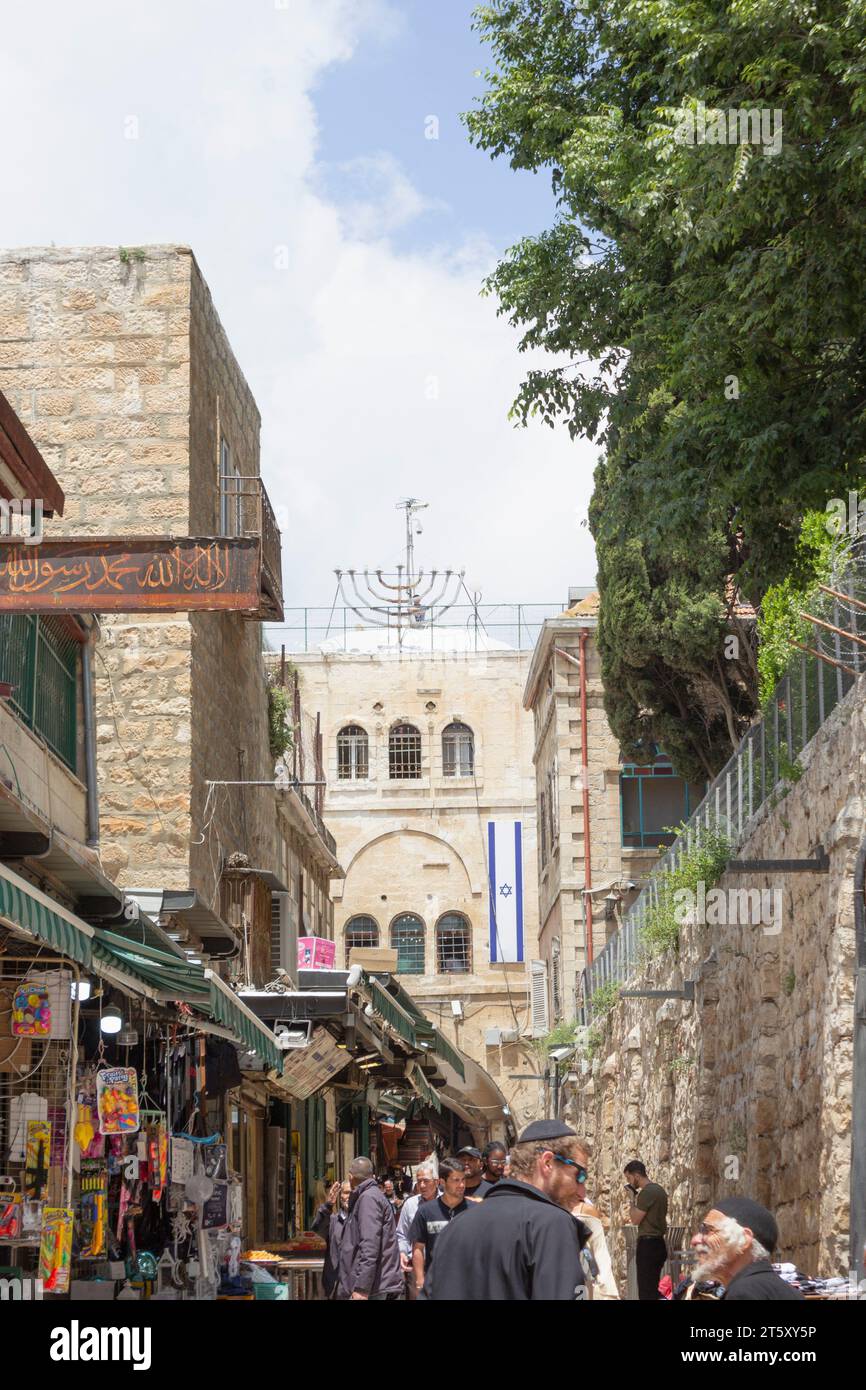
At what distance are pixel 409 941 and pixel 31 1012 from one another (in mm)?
38204

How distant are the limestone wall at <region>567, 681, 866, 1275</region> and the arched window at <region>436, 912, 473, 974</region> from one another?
25.7 m

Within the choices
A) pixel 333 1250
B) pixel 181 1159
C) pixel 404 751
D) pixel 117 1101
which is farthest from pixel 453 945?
pixel 117 1101

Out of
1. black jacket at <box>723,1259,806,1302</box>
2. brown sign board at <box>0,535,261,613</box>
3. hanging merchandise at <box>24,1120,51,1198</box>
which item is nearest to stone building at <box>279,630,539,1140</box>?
hanging merchandise at <box>24,1120,51,1198</box>

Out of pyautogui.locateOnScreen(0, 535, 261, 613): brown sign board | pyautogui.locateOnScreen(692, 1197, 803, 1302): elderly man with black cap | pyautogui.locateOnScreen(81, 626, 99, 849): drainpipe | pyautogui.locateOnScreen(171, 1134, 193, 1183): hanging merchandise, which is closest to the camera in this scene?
pyautogui.locateOnScreen(692, 1197, 803, 1302): elderly man with black cap

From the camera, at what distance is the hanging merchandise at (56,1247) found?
923cm

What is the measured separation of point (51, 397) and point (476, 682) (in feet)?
104

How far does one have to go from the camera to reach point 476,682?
48.4 meters

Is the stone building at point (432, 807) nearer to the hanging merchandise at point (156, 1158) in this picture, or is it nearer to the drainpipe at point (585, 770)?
the drainpipe at point (585, 770)

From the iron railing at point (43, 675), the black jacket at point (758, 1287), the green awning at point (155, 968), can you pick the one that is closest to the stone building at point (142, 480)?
the iron railing at point (43, 675)

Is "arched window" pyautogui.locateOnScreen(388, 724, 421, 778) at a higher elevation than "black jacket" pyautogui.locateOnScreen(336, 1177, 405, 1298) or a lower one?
higher

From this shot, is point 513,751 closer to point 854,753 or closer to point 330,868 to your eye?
point 330,868

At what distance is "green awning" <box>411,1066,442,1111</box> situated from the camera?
22969 millimetres

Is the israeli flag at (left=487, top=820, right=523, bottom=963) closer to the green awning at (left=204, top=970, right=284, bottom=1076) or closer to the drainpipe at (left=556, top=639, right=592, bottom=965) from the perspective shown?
the drainpipe at (left=556, top=639, right=592, bottom=965)
